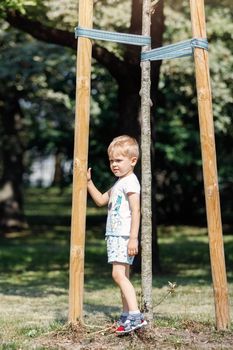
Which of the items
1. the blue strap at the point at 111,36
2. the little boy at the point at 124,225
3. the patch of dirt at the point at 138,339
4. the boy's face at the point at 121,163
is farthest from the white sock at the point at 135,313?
the blue strap at the point at 111,36

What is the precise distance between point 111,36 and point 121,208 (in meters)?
1.52

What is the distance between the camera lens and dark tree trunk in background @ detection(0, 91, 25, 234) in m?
28.1

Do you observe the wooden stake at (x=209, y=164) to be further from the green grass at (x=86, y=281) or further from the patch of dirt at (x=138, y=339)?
the green grass at (x=86, y=281)

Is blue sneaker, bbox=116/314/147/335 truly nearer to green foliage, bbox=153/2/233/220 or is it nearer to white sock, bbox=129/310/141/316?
white sock, bbox=129/310/141/316

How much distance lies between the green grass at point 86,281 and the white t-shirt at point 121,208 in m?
0.79

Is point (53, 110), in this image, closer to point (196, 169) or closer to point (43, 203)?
point (196, 169)

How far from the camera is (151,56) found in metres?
7.35

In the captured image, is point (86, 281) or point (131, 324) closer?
point (131, 324)

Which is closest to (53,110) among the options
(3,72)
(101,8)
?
(3,72)

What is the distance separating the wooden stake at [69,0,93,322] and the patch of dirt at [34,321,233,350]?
9.0 inches

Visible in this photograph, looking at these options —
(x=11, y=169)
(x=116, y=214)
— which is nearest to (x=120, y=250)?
(x=116, y=214)

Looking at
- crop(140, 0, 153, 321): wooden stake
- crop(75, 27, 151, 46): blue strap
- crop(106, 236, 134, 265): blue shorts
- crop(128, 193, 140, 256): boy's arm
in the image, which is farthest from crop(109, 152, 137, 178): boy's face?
crop(75, 27, 151, 46): blue strap

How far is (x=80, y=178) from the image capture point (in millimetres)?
7234

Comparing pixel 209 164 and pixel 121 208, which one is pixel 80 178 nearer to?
pixel 121 208
